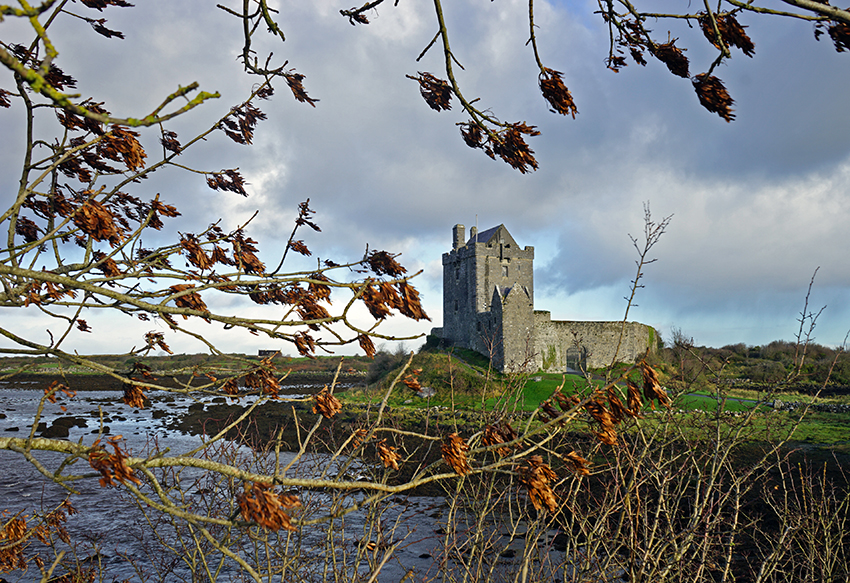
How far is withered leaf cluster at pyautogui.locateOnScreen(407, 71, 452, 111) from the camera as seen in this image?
3.27 meters

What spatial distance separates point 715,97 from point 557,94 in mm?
A: 801

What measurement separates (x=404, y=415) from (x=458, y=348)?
15780 millimetres

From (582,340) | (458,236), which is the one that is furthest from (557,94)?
(458,236)

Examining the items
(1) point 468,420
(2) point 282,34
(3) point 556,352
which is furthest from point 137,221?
(3) point 556,352

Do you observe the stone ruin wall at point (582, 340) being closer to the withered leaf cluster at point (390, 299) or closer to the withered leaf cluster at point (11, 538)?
the withered leaf cluster at point (11, 538)

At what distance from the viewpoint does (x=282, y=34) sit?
3.64 metres

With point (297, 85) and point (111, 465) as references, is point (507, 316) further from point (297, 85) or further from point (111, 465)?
point (111, 465)

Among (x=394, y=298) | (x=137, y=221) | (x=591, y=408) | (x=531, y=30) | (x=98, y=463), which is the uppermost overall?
(x=531, y=30)

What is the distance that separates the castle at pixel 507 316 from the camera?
35.1 metres

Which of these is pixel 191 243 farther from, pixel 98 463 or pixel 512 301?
pixel 512 301

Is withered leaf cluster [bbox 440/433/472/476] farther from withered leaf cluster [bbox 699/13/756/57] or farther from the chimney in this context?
the chimney

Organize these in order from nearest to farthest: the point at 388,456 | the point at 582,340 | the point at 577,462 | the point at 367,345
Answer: the point at 577,462 → the point at 388,456 → the point at 367,345 → the point at 582,340

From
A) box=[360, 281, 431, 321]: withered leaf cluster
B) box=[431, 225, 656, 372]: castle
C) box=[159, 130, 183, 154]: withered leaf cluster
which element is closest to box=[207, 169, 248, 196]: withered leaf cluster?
box=[159, 130, 183, 154]: withered leaf cluster

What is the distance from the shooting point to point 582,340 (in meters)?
38.3
